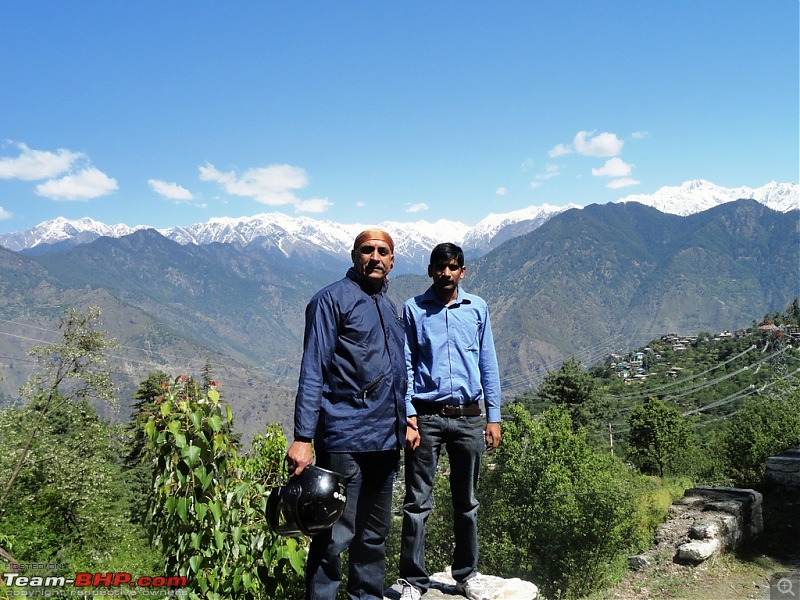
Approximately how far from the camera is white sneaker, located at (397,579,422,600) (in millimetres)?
3893

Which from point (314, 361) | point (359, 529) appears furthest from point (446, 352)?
point (359, 529)

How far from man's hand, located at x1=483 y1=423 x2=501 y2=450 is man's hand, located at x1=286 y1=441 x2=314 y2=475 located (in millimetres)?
1712

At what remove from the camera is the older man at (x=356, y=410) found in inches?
123

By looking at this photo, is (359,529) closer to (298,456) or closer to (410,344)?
(298,456)

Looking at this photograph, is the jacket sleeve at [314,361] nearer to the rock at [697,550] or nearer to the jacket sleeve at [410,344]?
the jacket sleeve at [410,344]

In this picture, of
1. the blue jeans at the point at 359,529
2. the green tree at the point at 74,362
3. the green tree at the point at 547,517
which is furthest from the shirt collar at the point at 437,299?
the green tree at the point at 74,362

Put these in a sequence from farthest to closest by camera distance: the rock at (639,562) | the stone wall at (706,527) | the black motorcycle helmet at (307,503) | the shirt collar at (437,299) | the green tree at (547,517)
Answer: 1. the green tree at (547,517)
2. the rock at (639,562)
3. the stone wall at (706,527)
4. the shirt collar at (437,299)
5. the black motorcycle helmet at (307,503)

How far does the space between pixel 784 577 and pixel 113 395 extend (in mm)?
17417

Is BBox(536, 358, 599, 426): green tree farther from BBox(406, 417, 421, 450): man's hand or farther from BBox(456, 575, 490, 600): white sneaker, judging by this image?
BBox(406, 417, 421, 450): man's hand

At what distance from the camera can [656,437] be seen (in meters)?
37.4

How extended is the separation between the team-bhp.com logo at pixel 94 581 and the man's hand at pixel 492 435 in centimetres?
233

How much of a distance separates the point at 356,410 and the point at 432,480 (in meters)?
1.18

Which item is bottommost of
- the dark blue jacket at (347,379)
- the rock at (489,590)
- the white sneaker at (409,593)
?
the rock at (489,590)

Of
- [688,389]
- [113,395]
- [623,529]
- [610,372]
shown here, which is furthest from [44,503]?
[610,372]
